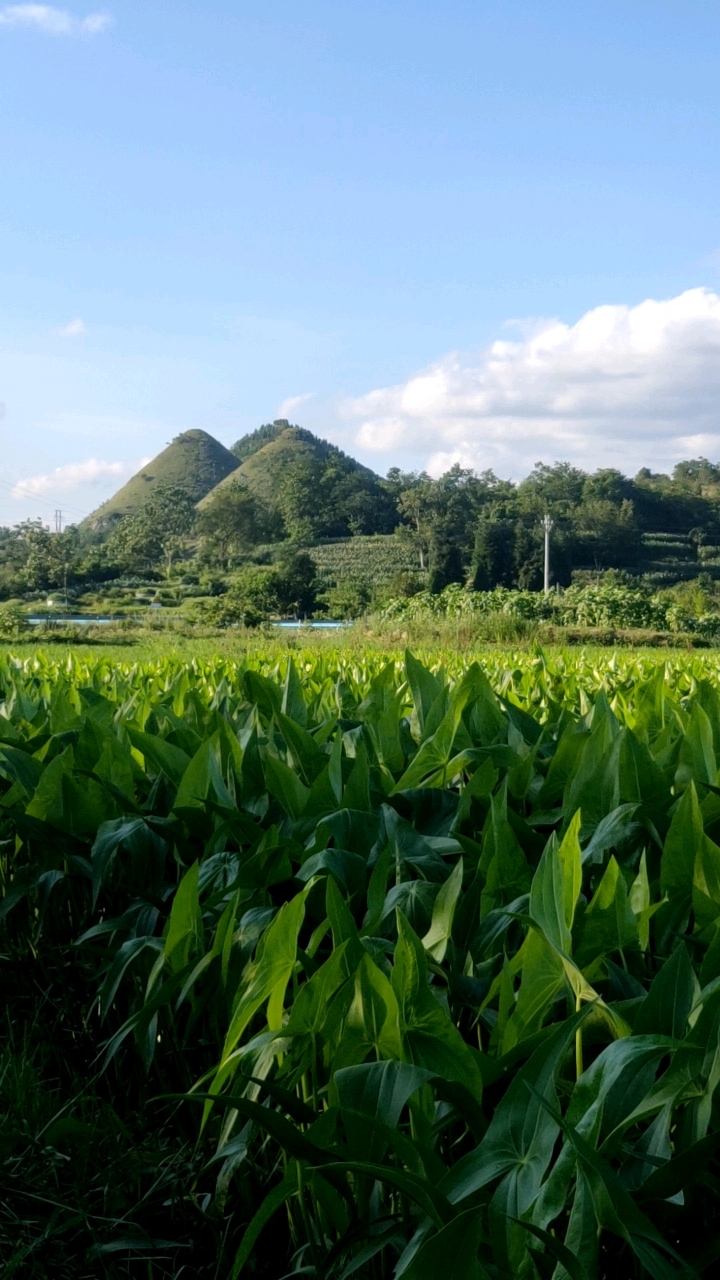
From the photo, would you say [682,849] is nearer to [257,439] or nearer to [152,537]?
[152,537]

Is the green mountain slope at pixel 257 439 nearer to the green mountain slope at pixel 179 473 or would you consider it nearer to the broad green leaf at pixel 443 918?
the green mountain slope at pixel 179 473

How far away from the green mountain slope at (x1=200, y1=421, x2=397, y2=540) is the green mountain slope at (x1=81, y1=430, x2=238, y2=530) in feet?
30.8

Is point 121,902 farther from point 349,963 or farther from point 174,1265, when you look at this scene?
point 349,963

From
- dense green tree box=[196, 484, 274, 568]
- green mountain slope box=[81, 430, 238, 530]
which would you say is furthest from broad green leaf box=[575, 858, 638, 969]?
green mountain slope box=[81, 430, 238, 530]

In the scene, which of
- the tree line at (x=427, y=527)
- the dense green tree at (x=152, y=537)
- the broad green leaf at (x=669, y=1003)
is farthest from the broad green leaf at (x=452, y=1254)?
the dense green tree at (x=152, y=537)

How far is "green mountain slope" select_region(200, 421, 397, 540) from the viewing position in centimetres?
9350

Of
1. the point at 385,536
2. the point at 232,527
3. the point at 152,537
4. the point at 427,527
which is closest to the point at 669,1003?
the point at 427,527

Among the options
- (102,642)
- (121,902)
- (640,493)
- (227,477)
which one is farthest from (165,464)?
(121,902)

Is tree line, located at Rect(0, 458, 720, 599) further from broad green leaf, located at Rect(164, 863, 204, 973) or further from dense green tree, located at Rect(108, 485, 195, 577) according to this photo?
broad green leaf, located at Rect(164, 863, 204, 973)

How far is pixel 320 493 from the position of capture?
97.2 meters

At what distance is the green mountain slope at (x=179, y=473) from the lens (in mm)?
121875

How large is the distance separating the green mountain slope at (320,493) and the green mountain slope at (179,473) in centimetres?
938

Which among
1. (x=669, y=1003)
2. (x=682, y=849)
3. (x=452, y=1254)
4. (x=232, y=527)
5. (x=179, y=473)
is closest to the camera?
(x=452, y=1254)

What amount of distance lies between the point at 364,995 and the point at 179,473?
128m
